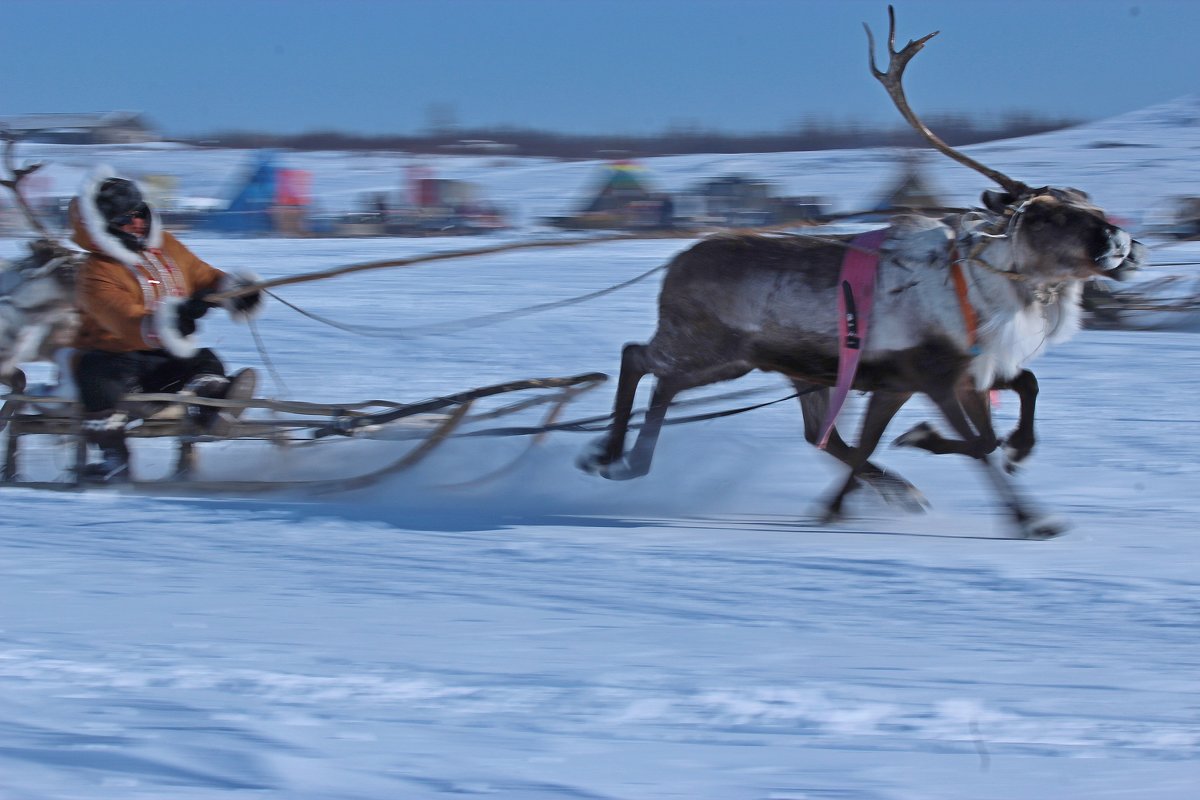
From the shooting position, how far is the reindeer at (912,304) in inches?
195

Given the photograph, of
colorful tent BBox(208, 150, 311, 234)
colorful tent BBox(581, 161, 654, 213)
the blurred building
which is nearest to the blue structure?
colorful tent BBox(208, 150, 311, 234)

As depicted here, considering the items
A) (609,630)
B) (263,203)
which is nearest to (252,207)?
(263,203)

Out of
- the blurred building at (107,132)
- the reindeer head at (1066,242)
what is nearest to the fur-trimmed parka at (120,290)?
the reindeer head at (1066,242)

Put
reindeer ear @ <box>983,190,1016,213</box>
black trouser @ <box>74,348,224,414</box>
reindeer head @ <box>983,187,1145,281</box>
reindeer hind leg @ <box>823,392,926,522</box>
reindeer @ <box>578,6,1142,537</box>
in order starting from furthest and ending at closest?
black trouser @ <box>74,348,224,414</box>, reindeer hind leg @ <box>823,392,926,522</box>, reindeer ear @ <box>983,190,1016,213</box>, reindeer @ <box>578,6,1142,537</box>, reindeer head @ <box>983,187,1145,281</box>

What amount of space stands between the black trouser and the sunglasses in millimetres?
555

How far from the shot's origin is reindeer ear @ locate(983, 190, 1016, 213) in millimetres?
5098

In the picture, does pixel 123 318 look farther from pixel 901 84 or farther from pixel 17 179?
pixel 901 84

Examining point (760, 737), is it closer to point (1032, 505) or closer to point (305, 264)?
point (1032, 505)

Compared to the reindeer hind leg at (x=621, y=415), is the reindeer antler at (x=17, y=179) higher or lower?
higher

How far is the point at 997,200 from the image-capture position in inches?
201

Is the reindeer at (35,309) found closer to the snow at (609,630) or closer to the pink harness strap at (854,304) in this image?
the snow at (609,630)

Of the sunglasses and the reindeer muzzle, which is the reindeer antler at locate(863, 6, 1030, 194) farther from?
the sunglasses

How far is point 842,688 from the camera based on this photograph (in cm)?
332

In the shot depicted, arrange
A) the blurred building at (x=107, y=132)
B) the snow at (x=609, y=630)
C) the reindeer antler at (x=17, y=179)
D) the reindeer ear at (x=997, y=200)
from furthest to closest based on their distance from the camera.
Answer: the blurred building at (x=107, y=132) → the reindeer antler at (x=17, y=179) → the reindeer ear at (x=997, y=200) → the snow at (x=609, y=630)
